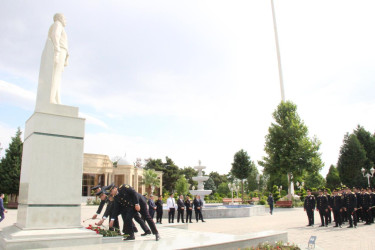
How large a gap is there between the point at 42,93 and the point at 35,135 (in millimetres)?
1078

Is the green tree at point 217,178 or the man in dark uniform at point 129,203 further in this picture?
the green tree at point 217,178

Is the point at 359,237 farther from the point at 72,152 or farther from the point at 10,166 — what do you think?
the point at 10,166

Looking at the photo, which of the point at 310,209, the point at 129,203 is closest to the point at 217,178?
the point at 310,209

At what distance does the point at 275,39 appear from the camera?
3469 centimetres

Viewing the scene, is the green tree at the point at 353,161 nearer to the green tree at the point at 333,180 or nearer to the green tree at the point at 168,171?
the green tree at the point at 333,180

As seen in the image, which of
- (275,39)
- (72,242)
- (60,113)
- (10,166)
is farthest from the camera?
(275,39)

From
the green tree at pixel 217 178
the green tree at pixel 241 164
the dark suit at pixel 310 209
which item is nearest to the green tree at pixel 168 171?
the green tree at pixel 217 178

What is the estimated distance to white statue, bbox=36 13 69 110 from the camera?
22.2 ft

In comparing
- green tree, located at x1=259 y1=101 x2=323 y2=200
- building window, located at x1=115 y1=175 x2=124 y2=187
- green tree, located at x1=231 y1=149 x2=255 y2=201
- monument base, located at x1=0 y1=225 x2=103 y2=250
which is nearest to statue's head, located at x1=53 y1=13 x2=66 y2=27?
monument base, located at x1=0 y1=225 x2=103 y2=250

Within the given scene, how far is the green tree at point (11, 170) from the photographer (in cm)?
2964

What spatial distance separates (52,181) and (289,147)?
2808 centimetres

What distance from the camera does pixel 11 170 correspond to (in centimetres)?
2997

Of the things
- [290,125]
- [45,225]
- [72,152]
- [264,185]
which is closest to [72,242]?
[45,225]

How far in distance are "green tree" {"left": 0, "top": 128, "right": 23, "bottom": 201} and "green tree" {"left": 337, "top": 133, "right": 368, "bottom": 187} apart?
150 ft
